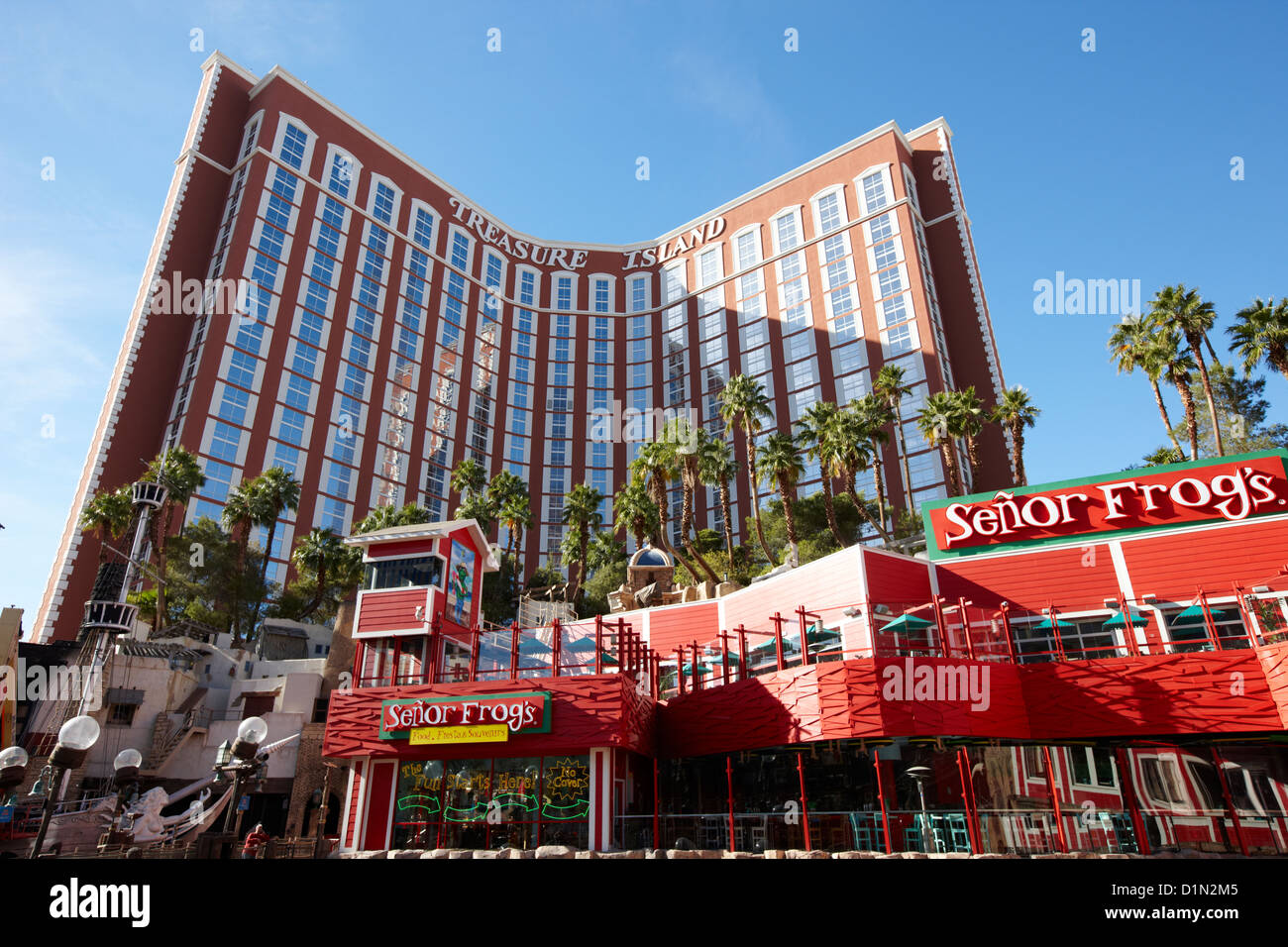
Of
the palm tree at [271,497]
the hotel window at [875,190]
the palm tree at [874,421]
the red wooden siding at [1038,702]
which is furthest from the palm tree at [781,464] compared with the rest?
the hotel window at [875,190]

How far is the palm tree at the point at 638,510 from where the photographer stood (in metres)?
56.1

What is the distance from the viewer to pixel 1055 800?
795 inches

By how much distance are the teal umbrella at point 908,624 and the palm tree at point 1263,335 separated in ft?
103

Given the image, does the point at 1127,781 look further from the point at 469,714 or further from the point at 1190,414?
the point at 1190,414

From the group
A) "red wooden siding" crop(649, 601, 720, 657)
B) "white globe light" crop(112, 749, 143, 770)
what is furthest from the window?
"red wooden siding" crop(649, 601, 720, 657)

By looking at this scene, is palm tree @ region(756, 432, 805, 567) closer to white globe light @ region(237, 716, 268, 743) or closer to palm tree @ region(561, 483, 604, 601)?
palm tree @ region(561, 483, 604, 601)

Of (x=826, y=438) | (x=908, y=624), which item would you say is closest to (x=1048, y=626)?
(x=908, y=624)

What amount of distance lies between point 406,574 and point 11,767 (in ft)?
43.5

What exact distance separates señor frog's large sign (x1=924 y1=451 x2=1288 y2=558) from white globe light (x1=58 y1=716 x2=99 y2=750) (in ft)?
94.7

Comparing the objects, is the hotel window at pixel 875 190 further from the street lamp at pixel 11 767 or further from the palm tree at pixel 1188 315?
the street lamp at pixel 11 767

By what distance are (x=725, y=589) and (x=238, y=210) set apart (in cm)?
6712

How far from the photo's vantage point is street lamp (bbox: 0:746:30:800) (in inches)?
932

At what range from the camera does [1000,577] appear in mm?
29734
